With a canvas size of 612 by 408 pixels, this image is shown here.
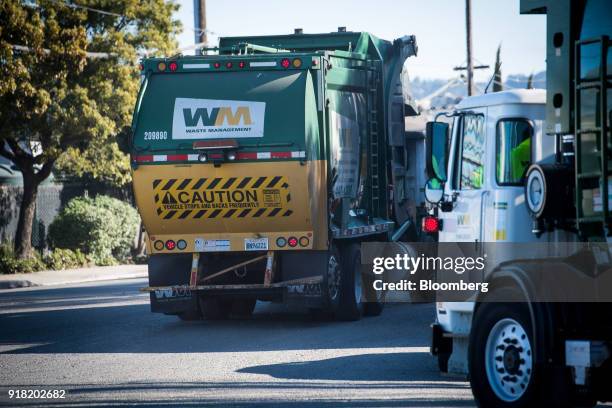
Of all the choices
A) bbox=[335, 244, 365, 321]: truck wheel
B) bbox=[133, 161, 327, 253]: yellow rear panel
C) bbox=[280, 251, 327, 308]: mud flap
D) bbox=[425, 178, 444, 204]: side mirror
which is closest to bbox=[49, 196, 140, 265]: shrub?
bbox=[335, 244, 365, 321]: truck wheel

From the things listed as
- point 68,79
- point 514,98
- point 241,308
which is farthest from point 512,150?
point 68,79

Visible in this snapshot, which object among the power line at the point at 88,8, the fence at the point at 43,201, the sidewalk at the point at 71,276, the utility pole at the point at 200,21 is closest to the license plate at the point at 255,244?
the sidewalk at the point at 71,276

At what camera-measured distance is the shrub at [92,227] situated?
30406 mm

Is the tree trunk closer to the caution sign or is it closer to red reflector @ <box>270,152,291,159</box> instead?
the caution sign

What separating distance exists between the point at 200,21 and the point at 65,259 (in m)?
8.31

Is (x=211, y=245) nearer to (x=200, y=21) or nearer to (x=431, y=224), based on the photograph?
(x=431, y=224)

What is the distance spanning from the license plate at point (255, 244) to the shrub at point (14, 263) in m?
13.9

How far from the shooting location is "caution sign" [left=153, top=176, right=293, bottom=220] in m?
14.9

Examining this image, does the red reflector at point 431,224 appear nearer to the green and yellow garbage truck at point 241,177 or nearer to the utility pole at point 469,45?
the green and yellow garbage truck at point 241,177

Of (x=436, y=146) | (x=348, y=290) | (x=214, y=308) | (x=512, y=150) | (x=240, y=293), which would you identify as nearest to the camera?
(x=512, y=150)

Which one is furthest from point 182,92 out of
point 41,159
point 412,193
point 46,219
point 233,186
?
point 46,219

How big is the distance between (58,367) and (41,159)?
17.1m

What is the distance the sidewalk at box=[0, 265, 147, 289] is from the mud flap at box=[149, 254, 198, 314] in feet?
35.2

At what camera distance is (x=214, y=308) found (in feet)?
54.9
